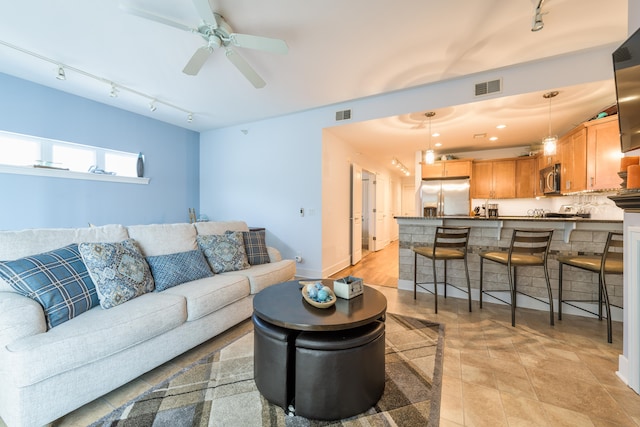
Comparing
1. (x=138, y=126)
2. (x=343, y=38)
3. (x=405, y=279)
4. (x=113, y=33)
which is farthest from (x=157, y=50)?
(x=405, y=279)

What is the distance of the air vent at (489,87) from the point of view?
116 inches

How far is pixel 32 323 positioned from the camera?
1341 millimetres

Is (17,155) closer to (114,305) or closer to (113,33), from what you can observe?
(113,33)

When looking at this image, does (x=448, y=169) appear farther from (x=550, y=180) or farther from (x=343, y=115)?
(x=343, y=115)

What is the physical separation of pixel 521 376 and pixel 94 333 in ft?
8.78

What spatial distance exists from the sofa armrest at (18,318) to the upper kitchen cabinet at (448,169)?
5.89 metres

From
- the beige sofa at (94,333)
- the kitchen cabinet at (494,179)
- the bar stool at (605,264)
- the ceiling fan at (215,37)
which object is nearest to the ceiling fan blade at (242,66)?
the ceiling fan at (215,37)

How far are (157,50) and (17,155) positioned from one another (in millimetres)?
2429

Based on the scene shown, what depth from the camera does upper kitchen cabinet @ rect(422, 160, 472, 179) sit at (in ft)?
17.3

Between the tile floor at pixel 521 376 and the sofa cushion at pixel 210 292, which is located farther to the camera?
the sofa cushion at pixel 210 292

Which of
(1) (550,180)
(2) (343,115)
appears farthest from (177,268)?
(1) (550,180)

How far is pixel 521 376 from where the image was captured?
1.72 metres

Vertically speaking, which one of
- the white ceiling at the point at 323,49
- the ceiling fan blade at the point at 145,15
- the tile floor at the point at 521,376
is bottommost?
the tile floor at the point at 521,376

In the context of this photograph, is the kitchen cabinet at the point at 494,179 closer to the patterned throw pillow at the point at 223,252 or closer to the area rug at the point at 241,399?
the area rug at the point at 241,399
